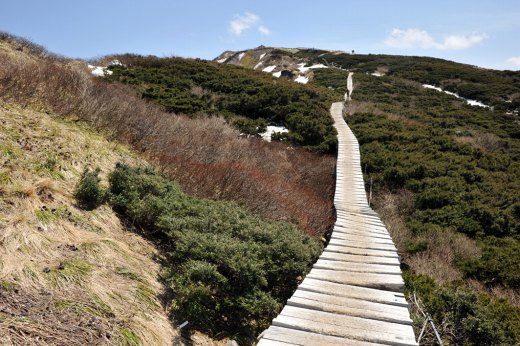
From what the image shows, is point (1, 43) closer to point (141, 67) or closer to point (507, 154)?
point (141, 67)

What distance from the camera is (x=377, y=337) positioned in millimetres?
3453

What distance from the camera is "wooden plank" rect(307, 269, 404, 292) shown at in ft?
15.2

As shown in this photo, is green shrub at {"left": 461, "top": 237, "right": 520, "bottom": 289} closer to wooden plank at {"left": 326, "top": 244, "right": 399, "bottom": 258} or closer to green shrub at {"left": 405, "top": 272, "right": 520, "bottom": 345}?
green shrub at {"left": 405, "top": 272, "right": 520, "bottom": 345}

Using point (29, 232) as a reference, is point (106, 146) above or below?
above

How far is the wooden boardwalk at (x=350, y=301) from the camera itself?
3451 mm

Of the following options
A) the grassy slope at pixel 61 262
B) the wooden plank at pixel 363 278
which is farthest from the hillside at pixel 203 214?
the wooden plank at pixel 363 278

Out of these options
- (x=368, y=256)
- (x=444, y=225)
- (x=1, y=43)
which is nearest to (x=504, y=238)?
(x=444, y=225)

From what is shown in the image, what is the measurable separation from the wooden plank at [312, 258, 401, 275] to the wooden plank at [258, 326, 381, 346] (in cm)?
173

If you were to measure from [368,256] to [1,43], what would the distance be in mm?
15851

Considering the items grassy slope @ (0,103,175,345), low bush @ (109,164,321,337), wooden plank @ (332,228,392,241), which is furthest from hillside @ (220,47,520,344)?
grassy slope @ (0,103,175,345)

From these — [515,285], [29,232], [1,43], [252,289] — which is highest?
[1,43]

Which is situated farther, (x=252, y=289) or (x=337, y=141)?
(x=337, y=141)

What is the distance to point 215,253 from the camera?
4855 mm

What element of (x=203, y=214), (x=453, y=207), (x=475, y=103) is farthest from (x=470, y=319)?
(x=475, y=103)
